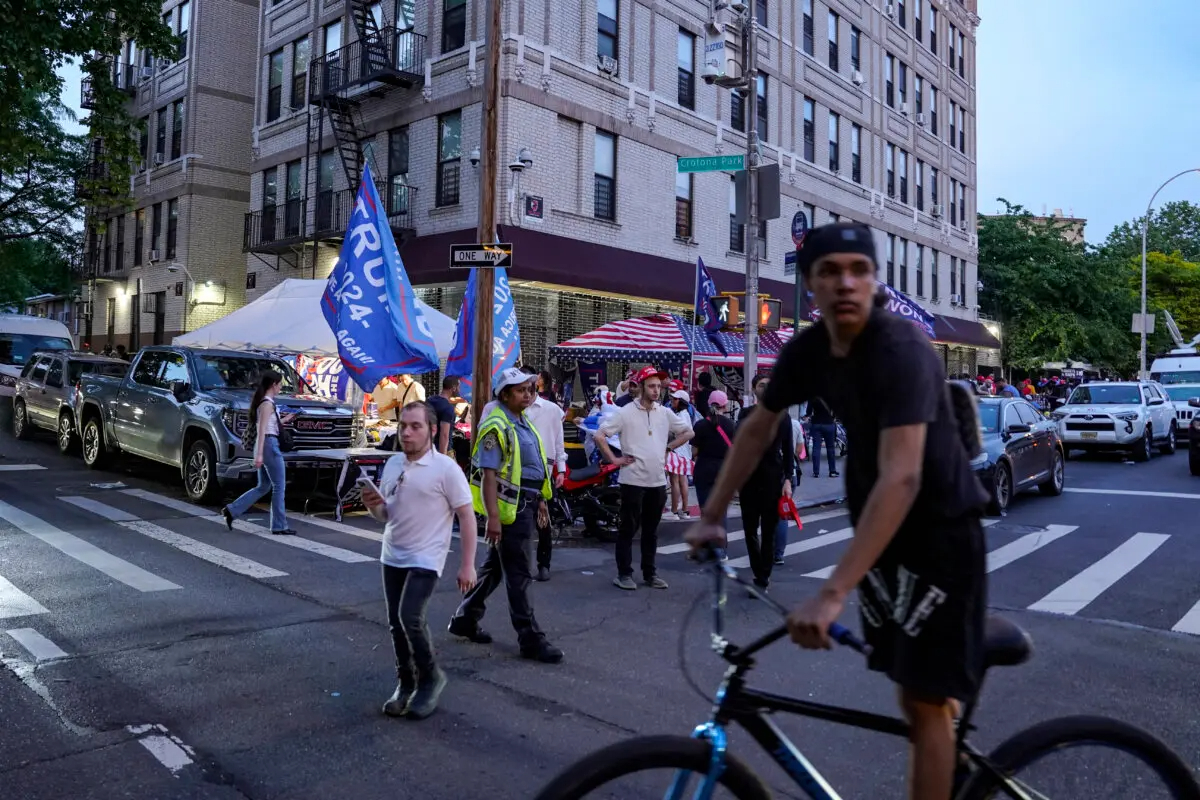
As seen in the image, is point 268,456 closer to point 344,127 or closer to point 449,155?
point 449,155

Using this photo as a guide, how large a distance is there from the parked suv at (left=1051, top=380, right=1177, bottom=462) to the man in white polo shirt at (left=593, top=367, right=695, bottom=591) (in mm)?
14720

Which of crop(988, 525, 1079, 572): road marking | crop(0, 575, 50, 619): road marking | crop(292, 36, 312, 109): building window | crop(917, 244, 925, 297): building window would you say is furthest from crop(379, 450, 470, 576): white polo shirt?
crop(917, 244, 925, 297): building window

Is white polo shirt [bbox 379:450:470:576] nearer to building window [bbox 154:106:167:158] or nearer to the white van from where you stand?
the white van

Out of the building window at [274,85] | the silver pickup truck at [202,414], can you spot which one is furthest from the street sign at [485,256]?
the building window at [274,85]

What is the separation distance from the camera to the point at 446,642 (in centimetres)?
619

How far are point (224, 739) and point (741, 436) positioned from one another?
3097mm

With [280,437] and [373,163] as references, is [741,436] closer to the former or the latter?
[280,437]

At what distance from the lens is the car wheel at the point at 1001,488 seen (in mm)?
12523

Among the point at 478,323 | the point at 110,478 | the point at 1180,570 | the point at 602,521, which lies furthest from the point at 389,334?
the point at 1180,570

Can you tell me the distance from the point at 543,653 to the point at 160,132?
104ft

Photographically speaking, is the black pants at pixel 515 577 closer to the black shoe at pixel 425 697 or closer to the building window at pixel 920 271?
the black shoe at pixel 425 697

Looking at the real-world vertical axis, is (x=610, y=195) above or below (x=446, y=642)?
above

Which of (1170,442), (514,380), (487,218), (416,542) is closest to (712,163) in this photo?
(487,218)

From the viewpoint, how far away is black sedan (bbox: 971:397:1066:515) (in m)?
12.6
